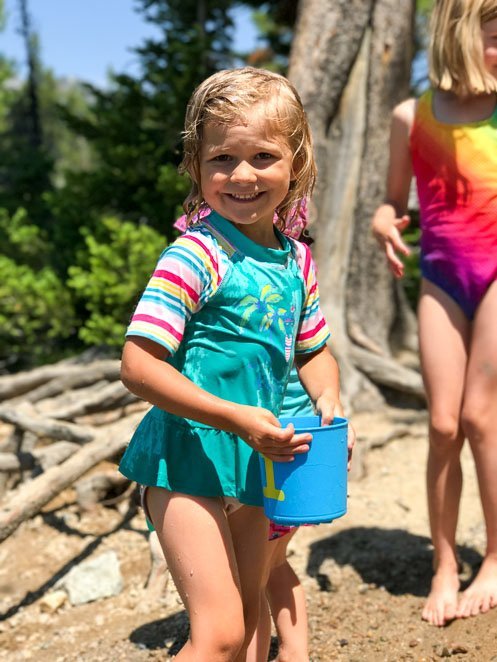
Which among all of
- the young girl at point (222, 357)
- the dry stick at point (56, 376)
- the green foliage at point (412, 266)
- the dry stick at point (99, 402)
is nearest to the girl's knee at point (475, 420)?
the young girl at point (222, 357)

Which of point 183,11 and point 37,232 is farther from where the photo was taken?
point 183,11

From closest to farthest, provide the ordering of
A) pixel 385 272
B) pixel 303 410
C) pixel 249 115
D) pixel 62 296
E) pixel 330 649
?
pixel 249 115
pixel 303 410
pixel 330 649
pixel 385 272
pixel 62 296

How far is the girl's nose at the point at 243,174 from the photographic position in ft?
6.01

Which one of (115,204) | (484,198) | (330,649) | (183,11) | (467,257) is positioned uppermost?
(183,11)

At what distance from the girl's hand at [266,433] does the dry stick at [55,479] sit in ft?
5.95

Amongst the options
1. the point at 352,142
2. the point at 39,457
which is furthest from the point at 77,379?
the point at 352,142

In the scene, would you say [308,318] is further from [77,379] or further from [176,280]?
[77,379]

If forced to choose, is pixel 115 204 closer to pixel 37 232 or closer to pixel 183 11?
pixel 37 232

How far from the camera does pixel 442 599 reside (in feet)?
9.19

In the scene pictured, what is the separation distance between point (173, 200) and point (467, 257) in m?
4.32

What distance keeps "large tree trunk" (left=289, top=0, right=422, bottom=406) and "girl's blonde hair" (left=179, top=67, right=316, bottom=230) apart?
340 centimetres

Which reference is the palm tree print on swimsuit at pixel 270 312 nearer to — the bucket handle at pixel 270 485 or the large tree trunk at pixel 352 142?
the bucket handle at pixel 270 485

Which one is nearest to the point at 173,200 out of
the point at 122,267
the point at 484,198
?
the point at 122,267

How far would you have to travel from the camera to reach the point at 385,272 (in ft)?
21.2
